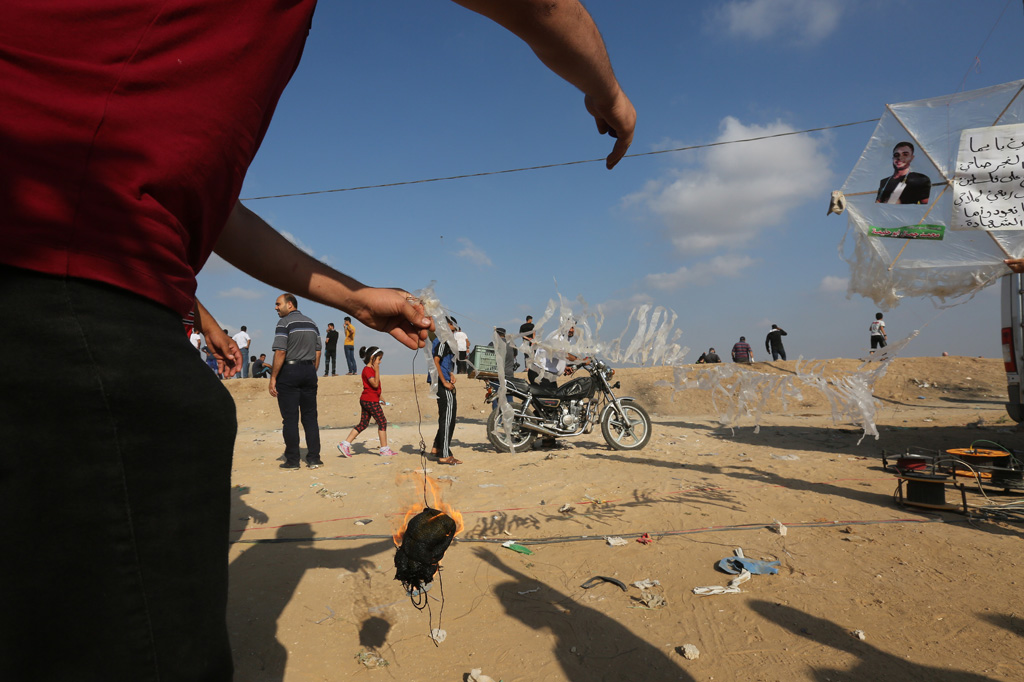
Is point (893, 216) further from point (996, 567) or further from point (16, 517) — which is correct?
point (16, 517)

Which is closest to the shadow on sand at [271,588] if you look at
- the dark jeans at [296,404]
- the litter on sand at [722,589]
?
the litter on sand at [722,589]

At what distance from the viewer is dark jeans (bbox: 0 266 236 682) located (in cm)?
57

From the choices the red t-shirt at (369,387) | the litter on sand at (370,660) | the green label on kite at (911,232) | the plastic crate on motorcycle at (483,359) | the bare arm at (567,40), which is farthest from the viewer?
the red t-shirt at (369,387)

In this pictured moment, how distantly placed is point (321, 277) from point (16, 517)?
77 cm

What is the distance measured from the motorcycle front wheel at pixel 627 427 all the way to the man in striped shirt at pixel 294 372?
3.96 m

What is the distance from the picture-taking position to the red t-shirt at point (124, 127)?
607mm

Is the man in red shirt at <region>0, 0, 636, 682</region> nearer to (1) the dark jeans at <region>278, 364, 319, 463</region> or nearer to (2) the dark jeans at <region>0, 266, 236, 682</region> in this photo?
(2) the dark jeans at <region>0, 266, 236, 682</region>

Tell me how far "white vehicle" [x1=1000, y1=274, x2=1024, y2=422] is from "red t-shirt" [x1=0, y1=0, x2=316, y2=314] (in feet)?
24.1

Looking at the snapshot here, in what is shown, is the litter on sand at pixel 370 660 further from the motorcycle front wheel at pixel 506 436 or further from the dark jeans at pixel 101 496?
the motorcycle front wheel at pixel 506 436

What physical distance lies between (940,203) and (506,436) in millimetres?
5666

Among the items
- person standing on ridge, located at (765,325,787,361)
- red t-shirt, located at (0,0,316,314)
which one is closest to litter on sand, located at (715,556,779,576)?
red t-shirt, located at (0,0,316,314)

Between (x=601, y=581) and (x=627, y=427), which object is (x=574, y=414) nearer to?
(x=627, y=427)

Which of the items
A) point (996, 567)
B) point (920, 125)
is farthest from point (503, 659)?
point (920, 125)

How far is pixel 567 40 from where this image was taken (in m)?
0.99
